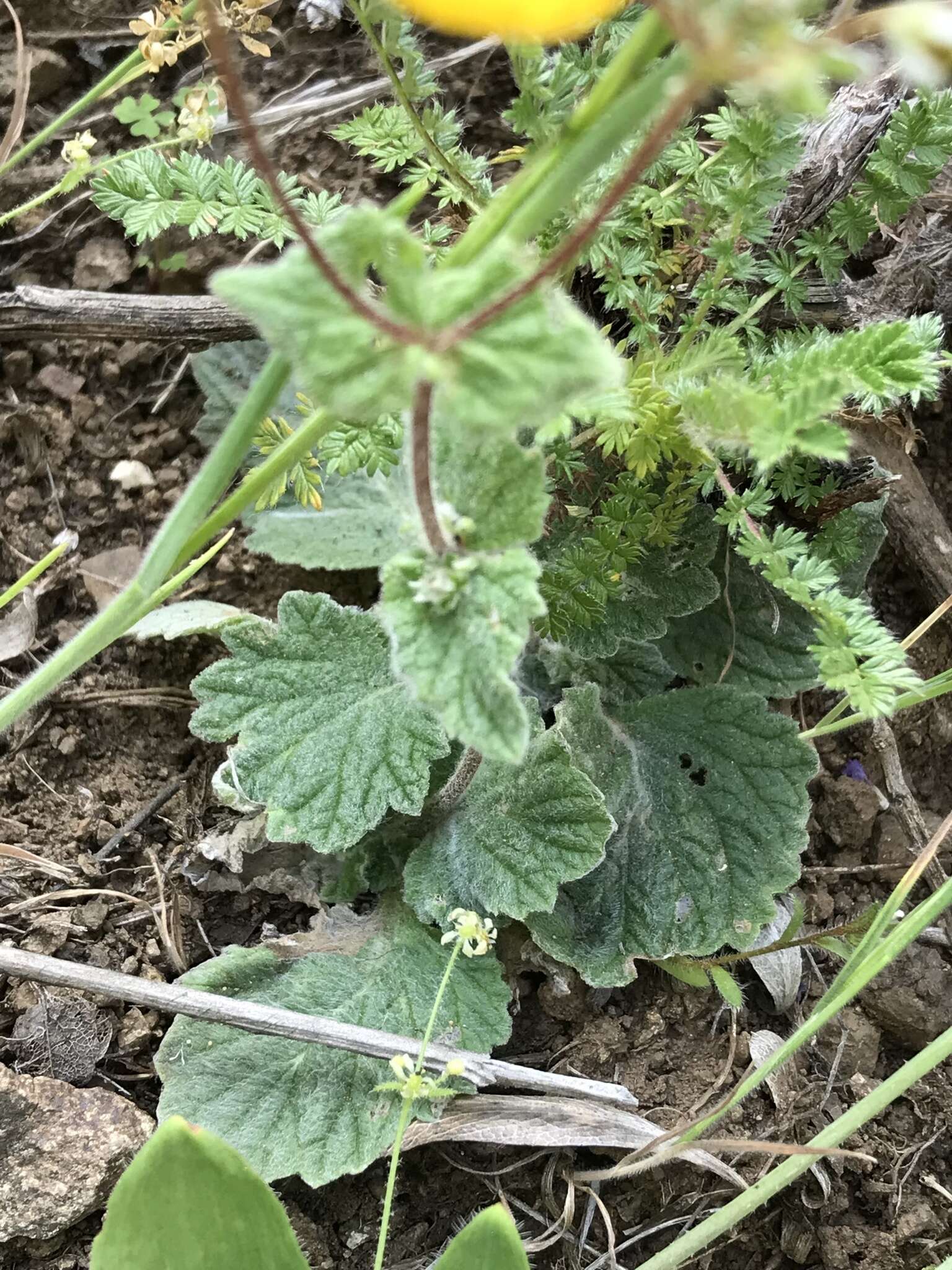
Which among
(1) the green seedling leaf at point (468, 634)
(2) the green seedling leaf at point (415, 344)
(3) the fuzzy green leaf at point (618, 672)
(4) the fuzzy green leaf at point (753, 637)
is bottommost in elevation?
(3) the fuzzy green leaf at point (618, 672)

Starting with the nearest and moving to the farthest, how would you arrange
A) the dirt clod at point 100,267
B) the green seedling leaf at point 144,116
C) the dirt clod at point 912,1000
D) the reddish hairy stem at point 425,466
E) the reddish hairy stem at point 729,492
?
the reddish hairy stem at point 425,466 → the reddish hairy stem at point 729,492 → the dirt clod at point 912,1000 → the green seedling leaf at point 144,116 → the dirt clod at point 100,267

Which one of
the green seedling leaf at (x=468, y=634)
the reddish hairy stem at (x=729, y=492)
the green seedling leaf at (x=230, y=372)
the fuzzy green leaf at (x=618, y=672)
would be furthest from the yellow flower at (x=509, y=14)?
the green seedling leaf at (x=230, y=372)

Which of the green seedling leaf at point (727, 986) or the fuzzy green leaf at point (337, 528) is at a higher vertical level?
the fuzzy green leaf at point (337, 528)

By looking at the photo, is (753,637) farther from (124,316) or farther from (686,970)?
(124,316)

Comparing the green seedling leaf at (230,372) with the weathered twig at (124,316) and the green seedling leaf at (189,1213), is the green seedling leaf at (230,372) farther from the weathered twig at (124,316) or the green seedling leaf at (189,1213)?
the green seedling leaf at (189,1213)

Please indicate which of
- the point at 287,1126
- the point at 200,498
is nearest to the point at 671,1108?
the point at 287,1126

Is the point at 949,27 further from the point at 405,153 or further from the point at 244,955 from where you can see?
the point at 244,955

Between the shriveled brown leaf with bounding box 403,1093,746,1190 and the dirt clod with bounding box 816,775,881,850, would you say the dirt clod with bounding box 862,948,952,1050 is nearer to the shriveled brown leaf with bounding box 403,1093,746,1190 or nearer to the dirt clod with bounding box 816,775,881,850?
the dirt clod with bounding box 816,775,881,850

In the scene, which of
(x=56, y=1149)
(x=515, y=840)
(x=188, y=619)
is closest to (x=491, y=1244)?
(x=515, y=840)
